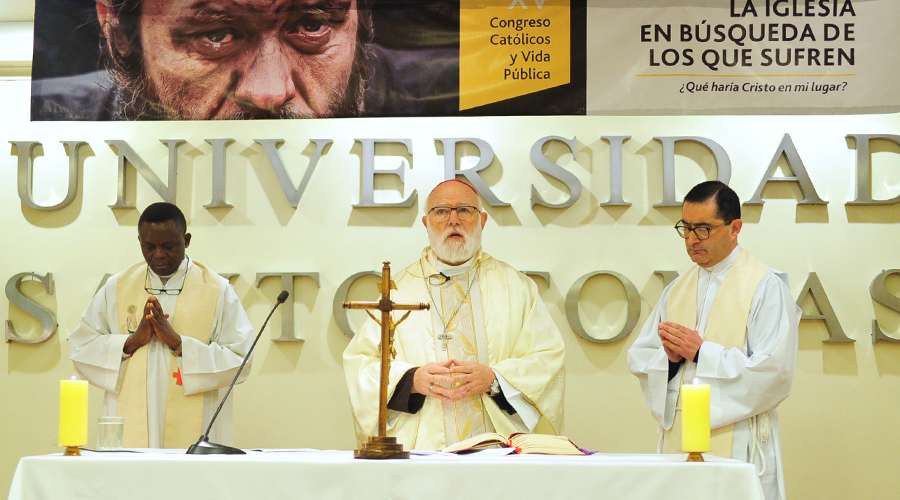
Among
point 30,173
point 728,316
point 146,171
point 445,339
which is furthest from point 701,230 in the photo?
point 30,173

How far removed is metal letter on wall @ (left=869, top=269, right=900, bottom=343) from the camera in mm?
7277

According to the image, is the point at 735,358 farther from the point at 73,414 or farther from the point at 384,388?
the point at 73,414

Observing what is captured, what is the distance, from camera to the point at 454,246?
6.38 meters

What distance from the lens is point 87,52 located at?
23.2 feet

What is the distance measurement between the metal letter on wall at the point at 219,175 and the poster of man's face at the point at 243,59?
80 centimetres

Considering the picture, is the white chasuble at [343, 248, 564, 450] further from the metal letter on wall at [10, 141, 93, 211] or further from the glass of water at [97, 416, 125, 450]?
the metal letter on wall at [10, 141, 93, 211]

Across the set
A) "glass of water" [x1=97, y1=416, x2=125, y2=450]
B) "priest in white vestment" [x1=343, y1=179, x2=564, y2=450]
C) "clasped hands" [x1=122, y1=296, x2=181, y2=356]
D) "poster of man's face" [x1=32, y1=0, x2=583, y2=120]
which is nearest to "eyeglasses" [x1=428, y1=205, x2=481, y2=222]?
"priest in white vestment" [x1=343, y1=179, x2=564, y2=450]

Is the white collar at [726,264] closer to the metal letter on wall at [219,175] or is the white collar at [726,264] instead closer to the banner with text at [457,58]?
the banner with text at [457,58]

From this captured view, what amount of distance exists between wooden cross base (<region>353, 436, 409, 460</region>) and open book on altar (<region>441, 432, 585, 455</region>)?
400mm

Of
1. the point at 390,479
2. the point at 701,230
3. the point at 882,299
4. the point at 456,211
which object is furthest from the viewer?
the point at 882,299

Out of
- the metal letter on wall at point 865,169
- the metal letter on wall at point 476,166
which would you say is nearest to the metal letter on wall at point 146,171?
the metal letter on wall at point 476,166

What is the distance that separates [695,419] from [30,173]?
5315 mm

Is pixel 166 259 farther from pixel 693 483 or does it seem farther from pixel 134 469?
pixel 693 483

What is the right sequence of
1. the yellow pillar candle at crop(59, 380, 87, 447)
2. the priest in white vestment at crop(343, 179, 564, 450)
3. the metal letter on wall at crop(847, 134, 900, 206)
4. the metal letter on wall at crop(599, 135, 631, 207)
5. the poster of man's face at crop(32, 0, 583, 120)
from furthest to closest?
the metal letter on wall at crop(599, 135, 631, 207)
the metal letter on wall at crop(847, 134, 900, 206)
the poster of man's face at crop(32, 0, 583, 120)
the priest in white vestment at crop(343, 179, 564, 450)
the yellow pillar candle at crop(59, 380, 87, 447)
